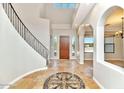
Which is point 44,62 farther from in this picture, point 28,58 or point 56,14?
point 56,14

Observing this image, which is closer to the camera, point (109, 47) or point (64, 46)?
point (109, 47)

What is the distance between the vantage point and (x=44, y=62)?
24.5 feet

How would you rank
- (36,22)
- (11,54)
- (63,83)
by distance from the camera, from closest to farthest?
(11,54) < (63,83) < (36,22)

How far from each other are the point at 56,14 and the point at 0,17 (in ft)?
24.3

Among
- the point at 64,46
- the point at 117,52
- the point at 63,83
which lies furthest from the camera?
the point at 64,46

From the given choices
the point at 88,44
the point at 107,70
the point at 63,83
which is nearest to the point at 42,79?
the point at 63,83

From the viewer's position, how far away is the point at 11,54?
14.2 ft

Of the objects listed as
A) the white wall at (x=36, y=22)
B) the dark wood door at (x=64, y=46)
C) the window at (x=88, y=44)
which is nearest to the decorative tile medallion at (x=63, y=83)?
the white wall at (x=36, y=22)

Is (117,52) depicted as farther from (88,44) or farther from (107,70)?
(107,70)

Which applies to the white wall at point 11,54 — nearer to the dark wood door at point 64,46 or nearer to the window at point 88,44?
the dark wood door at point 64,46

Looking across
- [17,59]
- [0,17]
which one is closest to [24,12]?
[17,59]

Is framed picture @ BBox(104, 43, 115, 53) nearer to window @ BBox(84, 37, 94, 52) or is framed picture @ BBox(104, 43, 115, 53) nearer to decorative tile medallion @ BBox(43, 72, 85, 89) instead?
window @ BBox(84, 37, 94, 52)

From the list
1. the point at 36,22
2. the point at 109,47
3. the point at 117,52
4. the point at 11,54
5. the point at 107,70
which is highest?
the point at 36,22

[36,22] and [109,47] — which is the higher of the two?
[36,22]
